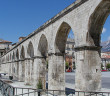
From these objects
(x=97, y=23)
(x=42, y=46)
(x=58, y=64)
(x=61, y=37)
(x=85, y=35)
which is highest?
(x=97, y=23)

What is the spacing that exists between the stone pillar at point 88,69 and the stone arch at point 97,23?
40 cm

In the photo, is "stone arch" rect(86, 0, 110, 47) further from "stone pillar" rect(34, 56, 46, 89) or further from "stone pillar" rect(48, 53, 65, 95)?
"stone pillar" rect(34, 56, 46, 89)

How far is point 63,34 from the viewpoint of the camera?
11789 millimetres

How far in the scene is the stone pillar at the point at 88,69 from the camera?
330 inches

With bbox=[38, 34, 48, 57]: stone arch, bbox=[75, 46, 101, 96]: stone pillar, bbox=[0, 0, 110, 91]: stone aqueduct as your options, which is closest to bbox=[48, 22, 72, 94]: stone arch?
bbox=[0, 0, 110, 91]: stone aqueduct

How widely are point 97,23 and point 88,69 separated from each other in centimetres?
231

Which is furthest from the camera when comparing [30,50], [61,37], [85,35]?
[30,50]

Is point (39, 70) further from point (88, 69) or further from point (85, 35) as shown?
point (85, 35)

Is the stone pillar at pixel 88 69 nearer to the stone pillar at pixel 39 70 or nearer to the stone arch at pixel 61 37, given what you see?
the stone arch at pixel 61 37

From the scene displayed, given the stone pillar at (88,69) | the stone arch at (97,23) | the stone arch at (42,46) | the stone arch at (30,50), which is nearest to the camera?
the stone arch at (97,23)

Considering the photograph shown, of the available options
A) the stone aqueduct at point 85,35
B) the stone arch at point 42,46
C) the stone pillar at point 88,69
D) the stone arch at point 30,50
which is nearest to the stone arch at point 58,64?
the stone aqueduct at point 85,35

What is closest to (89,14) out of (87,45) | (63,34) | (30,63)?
(87,45)

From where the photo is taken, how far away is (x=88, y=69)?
8.46 metres

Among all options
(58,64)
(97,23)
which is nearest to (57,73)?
(58,64)
